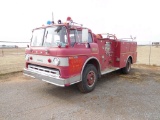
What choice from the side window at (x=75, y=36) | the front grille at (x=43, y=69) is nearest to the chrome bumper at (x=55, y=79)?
the front grille at (x=43, y=69)

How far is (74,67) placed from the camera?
185 inches

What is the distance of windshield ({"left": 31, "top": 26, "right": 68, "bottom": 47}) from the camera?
465 cm

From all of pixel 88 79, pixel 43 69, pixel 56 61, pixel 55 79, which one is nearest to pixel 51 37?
pixel 56 61

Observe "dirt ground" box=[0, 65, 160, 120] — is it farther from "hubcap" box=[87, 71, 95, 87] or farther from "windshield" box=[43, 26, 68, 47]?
"windshield" box=[43, 26, 68, 47]

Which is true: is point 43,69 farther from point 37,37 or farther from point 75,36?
point 75,36

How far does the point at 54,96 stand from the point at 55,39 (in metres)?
1.87

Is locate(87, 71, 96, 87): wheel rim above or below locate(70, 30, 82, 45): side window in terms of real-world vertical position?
below

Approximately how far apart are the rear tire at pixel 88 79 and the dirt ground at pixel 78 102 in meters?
0.22

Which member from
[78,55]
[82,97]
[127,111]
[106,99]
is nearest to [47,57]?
[78,55]

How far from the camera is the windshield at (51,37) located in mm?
4652

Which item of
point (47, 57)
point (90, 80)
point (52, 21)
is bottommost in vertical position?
point (90, 80)

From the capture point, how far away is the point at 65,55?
4.35m

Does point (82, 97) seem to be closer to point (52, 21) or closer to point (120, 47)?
point (52, 21)

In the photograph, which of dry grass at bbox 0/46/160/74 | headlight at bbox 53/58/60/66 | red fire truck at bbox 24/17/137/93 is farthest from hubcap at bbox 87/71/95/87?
dry grass at bbox 0/46/160/74
